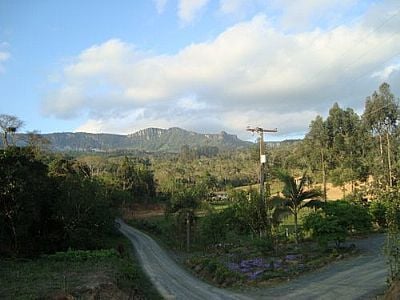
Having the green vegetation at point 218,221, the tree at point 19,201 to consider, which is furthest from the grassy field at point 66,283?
the tree at point 19,201

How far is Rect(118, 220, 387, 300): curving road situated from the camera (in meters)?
17.6

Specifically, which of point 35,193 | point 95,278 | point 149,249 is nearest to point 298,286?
point 95,278

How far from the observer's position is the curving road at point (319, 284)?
1759 cm

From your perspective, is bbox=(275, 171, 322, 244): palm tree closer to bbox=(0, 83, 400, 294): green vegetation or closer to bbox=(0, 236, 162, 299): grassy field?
bbox=(0, 83, 400, 294): green vegetation

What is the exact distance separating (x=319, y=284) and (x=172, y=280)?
943 cm

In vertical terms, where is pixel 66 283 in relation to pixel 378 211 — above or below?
below

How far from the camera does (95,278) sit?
762 inches

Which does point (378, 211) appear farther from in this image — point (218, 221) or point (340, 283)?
point (340, 283)

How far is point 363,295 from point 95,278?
1180cm

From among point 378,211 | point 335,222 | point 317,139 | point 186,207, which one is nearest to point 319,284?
point 335,222

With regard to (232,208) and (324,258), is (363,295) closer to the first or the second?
(324,258)

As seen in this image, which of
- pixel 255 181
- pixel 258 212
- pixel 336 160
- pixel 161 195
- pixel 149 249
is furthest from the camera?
pixel 255 181

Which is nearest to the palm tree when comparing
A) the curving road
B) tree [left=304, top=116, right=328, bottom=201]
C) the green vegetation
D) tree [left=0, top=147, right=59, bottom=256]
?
the green vegetation

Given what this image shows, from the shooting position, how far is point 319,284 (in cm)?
1936
